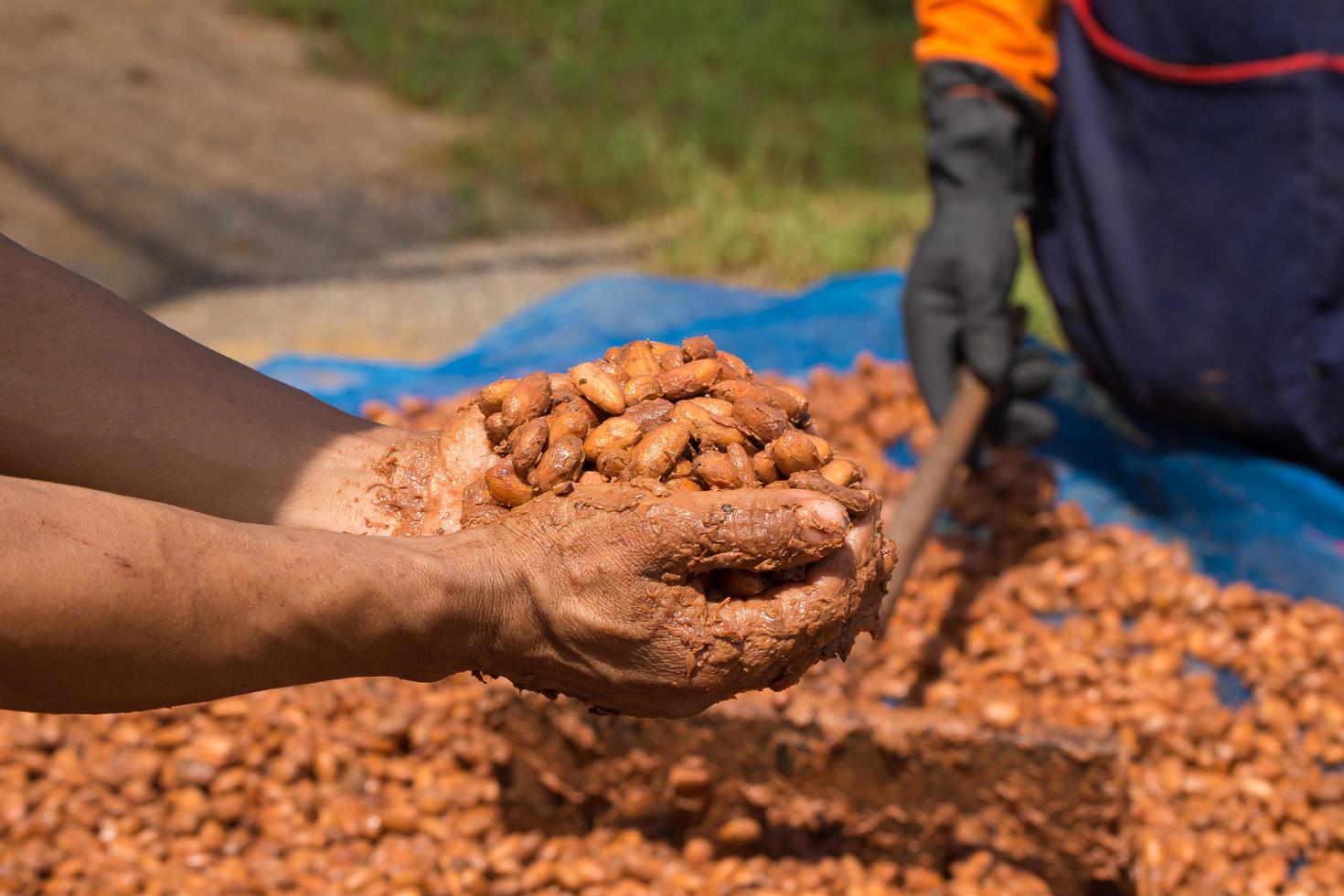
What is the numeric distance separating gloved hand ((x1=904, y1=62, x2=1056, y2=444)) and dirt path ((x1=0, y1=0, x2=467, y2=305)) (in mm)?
2610

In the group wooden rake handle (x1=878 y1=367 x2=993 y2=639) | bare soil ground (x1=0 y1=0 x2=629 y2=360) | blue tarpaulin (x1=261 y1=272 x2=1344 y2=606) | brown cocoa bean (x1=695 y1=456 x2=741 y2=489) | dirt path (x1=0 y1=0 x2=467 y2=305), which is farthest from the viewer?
dirt path (x1=0 y1=0 x2=467 y2=305)

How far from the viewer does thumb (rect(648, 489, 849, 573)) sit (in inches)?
44.1

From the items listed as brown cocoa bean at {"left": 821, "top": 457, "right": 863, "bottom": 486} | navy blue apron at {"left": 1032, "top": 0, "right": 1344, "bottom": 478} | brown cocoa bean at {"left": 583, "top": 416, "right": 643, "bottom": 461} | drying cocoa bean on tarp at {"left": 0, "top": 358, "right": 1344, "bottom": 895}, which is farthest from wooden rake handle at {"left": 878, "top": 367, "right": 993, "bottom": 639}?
brown cocoa bean at {"left": 583, "top": 416, "right": 643, "bottom": 461}

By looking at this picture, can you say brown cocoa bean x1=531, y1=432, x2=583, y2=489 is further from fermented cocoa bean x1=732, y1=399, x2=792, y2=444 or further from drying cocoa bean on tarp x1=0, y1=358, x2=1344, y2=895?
drying cocoa bean on tarp x1=0, y1=358, x2=1344, y2=895

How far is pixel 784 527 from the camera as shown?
3.69 ft

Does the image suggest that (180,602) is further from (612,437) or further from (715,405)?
(715,405)

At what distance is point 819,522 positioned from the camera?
1.13 metres

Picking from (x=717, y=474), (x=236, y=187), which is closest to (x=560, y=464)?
(x=717, y=474)

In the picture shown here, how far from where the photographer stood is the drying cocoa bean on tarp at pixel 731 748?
6.22 ft

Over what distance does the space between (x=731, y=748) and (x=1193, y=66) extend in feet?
5.62

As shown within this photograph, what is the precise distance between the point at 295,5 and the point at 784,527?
6.48 m

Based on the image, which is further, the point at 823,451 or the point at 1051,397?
the point at 1051,397

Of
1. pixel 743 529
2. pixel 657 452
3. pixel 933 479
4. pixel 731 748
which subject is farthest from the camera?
pixel 933 479

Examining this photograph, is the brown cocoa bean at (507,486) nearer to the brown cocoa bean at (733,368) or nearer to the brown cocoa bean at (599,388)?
the brown cocoa bean at (599,388)
